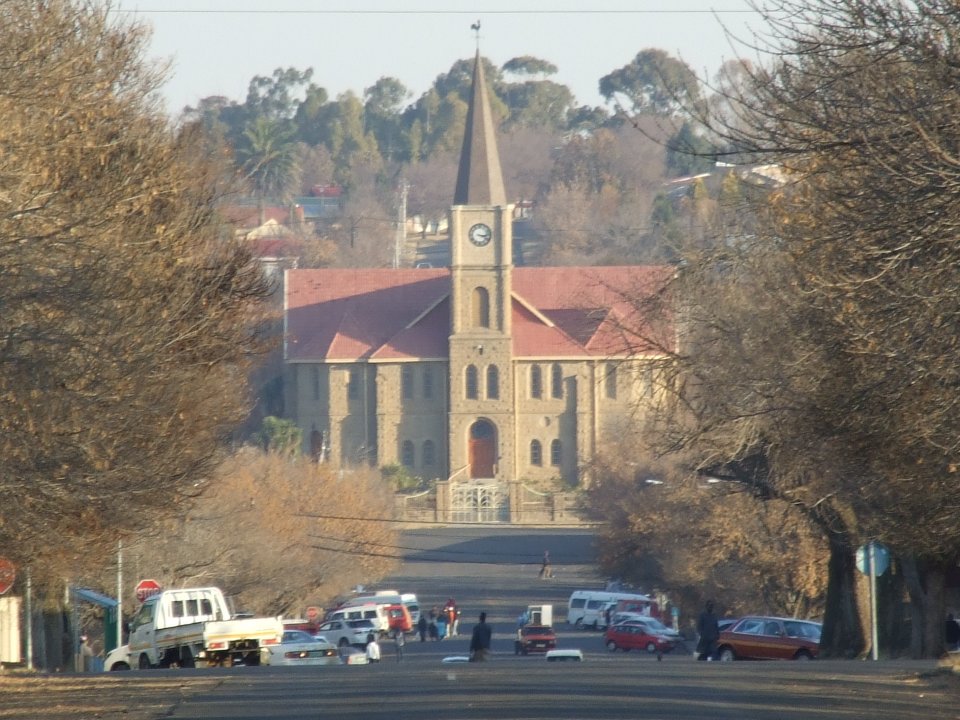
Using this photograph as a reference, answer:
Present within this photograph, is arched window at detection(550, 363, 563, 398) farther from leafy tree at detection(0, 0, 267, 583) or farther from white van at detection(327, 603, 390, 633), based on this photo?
leafy tree at detection(0, 0, 267, 583)

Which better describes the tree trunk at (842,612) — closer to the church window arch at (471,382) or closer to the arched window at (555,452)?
the church window arch at (471,382)

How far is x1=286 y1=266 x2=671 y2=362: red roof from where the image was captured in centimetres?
10212

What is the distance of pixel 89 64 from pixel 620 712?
938cm

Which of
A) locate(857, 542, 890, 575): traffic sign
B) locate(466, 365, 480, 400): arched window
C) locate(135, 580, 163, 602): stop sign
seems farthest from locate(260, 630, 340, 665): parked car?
locate(466, 365, 480, 400): arched window

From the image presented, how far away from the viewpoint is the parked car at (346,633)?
51.4m

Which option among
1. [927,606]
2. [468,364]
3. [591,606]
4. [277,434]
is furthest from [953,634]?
[468,364]

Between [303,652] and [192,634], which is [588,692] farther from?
[303,652]

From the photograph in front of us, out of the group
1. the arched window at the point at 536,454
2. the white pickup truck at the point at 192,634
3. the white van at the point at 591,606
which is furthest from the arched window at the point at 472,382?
the white pickup truck at the point at 192,634

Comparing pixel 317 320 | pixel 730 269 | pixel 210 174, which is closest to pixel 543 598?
pixel 317 320

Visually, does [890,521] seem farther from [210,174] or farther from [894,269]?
[210,174]

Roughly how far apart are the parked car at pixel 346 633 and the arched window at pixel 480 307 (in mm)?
47490

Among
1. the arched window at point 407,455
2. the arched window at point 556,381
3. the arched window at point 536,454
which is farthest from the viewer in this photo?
the arched window at point 407,455

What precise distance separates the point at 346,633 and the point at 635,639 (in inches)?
373

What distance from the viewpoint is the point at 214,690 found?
1858 centimetres
